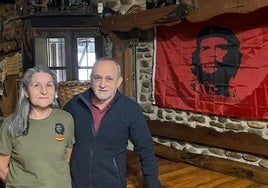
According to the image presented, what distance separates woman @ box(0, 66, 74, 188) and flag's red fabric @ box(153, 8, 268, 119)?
1967mm

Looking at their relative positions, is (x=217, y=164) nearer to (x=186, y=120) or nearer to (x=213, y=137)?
(x=213, y=137)

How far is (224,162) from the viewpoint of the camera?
139 inches

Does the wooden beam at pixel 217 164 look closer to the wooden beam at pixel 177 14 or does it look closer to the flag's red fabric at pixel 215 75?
the flag's red fabric at pixel 215 75

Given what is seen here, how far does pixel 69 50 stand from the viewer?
15.1 ft

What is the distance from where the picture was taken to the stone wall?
332 centimetres

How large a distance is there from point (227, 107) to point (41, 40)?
2.65 m

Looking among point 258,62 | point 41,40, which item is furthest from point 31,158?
point 41,40

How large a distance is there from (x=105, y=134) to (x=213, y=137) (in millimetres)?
2010

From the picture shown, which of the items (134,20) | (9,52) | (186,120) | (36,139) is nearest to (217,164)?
(186,120)

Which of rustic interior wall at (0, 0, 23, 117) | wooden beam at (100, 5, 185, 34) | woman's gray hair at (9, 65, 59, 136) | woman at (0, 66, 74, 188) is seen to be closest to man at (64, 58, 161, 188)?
woman at (0, 66, 74, 188)

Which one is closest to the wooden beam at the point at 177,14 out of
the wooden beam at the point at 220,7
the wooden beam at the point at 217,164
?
the wooden beam at the point at 220,7

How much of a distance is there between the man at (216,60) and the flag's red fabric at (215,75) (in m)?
0.01

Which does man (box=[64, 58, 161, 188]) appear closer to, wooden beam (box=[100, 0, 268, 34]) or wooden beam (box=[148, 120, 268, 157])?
wooden beam (box=[100, 0, 268, 34])

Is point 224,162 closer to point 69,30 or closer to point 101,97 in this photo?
point 101,97
